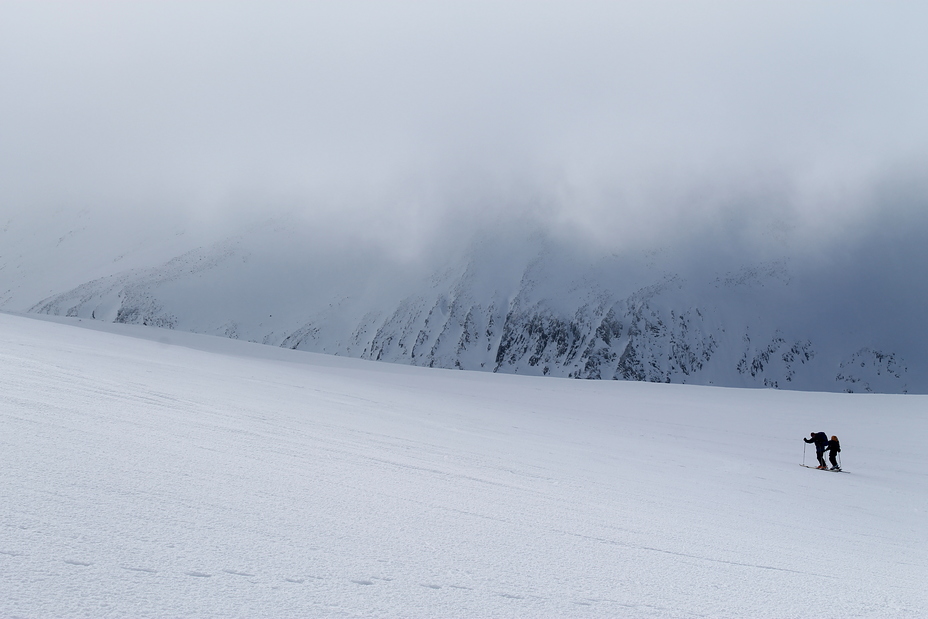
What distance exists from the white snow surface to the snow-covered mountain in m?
133

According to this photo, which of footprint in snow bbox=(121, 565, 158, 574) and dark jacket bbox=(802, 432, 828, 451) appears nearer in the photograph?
footprint in snow bbox=(121, 565, 158, 574)

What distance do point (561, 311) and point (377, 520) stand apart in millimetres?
148795

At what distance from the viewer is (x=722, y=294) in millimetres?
154125

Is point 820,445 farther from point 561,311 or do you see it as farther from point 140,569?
point 561,311

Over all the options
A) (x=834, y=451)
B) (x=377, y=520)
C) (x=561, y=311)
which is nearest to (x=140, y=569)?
(x=377, y=520)

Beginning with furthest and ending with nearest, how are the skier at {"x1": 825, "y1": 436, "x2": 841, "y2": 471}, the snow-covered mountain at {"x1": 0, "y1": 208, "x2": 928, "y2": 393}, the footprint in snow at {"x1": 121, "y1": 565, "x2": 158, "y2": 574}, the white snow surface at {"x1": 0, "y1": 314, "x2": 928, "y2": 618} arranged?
the snow-covered mountain at {"x1": 0, "y1": 208, "x2": 928, "y2": 393}, the skier at {"x1": 825, "y1": 436, "x2": 841, "y2": 471}, the white snow surface at {"x1": 0, "y1": 314, "x2": 928, "y2": 618}, the footprint in snow at {"x1": 121, "y1": 565, "x2": 158, "y2": 574}

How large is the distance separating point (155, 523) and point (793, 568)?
15.0ft

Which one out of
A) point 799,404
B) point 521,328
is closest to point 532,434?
point 799,404

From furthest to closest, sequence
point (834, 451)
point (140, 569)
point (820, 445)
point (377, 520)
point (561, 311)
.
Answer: point (561, 311) < point (820, 445) < point (834, 451) < point (377, 520) < point (140, 569)

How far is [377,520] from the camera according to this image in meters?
→ 4.30

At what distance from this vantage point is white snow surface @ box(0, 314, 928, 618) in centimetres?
286

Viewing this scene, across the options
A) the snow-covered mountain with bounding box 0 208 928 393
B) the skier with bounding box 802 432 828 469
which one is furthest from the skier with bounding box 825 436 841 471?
the snow-covered mountain with bounding box 0 208 928 393

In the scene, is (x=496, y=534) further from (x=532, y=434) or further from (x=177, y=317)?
(x=177, y=317)

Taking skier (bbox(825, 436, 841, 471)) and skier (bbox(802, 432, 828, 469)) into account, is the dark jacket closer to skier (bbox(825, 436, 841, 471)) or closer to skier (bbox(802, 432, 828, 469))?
skier (bbox(802, 432, 828, 469))
